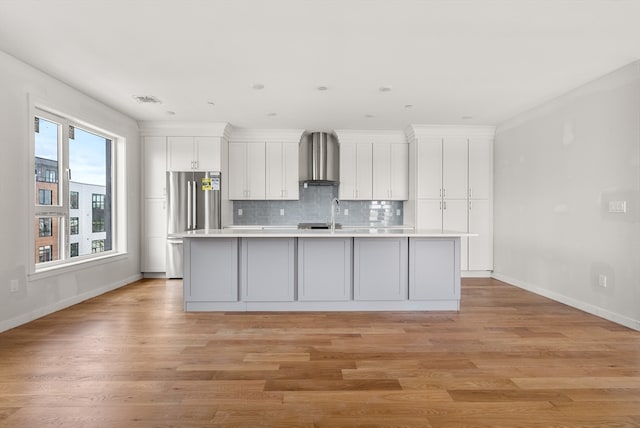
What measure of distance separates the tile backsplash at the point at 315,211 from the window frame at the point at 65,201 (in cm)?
190

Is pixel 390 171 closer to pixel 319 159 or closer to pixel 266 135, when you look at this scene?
pixel 319 159

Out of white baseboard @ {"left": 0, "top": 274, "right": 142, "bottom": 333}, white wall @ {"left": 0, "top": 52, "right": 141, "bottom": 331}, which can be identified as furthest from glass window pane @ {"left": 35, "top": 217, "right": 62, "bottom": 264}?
white baseboard @ {"left": 0, "top": 274, "right": 142, "bottom": 333}

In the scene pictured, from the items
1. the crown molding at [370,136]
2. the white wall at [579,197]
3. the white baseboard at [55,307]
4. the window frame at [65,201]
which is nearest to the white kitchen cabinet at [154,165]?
the window frame at [65,201]

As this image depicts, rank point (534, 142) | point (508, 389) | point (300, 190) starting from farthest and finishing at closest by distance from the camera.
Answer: point (300, 190)
point (534, 142)
point (508, 389)

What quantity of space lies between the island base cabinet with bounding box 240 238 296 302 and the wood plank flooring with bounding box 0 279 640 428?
265 millimetres

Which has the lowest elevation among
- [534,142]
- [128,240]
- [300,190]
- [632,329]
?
[632,329]

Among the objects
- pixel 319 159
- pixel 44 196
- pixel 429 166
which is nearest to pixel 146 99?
pixel 44 196

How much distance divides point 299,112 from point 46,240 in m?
3.49

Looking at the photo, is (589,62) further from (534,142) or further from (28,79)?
(28,79)

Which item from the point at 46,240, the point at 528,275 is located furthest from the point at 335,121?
the point at 46,240

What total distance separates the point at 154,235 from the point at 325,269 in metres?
3.34

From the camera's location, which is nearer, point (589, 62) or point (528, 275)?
point (589, 62)

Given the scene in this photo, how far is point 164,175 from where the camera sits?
5734 mm

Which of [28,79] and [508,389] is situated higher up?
[28,79]
